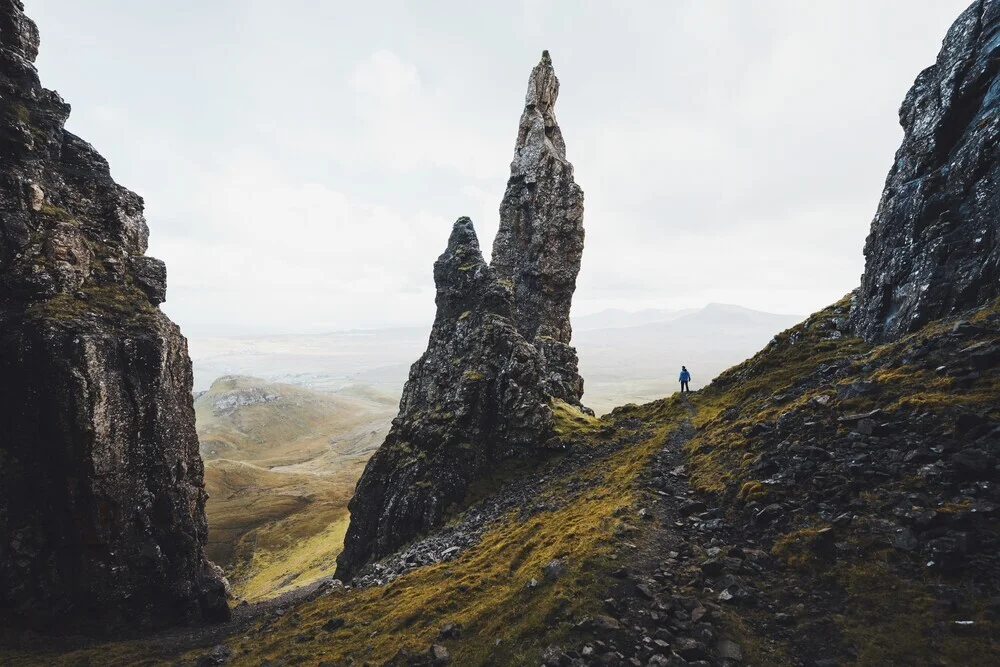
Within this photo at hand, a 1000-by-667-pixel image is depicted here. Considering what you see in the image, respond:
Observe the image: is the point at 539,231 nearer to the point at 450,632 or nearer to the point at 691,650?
the point at 450,632

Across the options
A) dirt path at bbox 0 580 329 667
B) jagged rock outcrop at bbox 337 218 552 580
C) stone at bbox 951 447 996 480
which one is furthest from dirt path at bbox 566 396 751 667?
dirt path at bbox 0 580 329 667

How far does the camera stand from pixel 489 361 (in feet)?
189

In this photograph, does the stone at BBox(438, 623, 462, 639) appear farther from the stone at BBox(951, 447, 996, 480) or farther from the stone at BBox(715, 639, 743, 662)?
the stone at BBox(951, 447, 996, 480)

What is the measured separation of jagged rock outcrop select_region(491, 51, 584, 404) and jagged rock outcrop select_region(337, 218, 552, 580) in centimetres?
1957

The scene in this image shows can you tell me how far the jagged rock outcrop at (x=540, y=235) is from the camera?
83.7 metres

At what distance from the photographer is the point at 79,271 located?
38.6 m

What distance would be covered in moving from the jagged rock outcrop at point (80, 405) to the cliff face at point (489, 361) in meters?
19.5

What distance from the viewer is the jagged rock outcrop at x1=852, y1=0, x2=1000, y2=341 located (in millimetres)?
29641

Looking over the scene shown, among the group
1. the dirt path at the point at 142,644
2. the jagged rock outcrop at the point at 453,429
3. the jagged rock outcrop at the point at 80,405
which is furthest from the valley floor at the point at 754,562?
the jagged rock outcrop at the point at 453,429

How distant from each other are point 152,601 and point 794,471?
4977cm

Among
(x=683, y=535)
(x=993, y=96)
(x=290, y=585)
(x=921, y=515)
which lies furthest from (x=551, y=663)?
(x=290, y=585)

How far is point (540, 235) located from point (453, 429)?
45.8 metres

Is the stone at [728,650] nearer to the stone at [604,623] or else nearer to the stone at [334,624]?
the stone at [604,623]

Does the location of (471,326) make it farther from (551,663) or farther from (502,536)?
(551,663)
